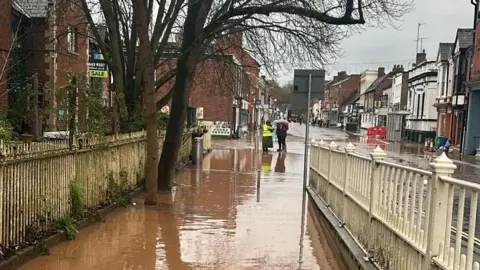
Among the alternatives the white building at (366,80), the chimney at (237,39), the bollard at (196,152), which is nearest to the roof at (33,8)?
the bollard at (196,152)

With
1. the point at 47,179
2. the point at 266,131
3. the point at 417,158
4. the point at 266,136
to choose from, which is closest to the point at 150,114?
the point at 47,179

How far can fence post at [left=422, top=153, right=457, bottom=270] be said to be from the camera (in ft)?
12.3

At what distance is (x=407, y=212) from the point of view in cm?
462

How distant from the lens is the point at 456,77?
126ft

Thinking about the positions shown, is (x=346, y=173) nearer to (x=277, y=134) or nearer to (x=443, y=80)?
(x=277, y=134)

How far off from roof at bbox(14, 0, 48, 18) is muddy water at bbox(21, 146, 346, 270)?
527 inches

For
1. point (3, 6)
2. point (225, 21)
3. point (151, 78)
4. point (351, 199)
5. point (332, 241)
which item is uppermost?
point (3, 6)

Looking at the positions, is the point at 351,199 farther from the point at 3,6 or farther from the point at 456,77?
the point at 456,77

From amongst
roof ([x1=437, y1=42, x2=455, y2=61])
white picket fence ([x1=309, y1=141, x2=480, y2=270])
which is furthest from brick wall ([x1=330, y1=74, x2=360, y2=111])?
white picket fence ([x1=309, y1=141, x2=480, y2=270])

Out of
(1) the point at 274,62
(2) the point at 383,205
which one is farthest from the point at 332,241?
(1) the point at 274,62

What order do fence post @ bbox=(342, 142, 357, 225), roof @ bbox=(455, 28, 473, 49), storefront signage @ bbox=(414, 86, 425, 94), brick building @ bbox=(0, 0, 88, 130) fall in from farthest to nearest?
1. storefront signage @ bbox=(414, 86, 425, 94)
2. roof @ bbox=(455, 28, 473, 49)
3. brick building @ bbox=(0, 0, 88, 130)
4. fence post @ bbox=(342, 142, 357, 225)

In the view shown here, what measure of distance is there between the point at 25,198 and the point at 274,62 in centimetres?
926

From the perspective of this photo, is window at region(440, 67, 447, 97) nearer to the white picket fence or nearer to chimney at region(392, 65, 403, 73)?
chimney at region(392, 65, 403, 73)

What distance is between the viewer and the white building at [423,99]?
46334 mm
